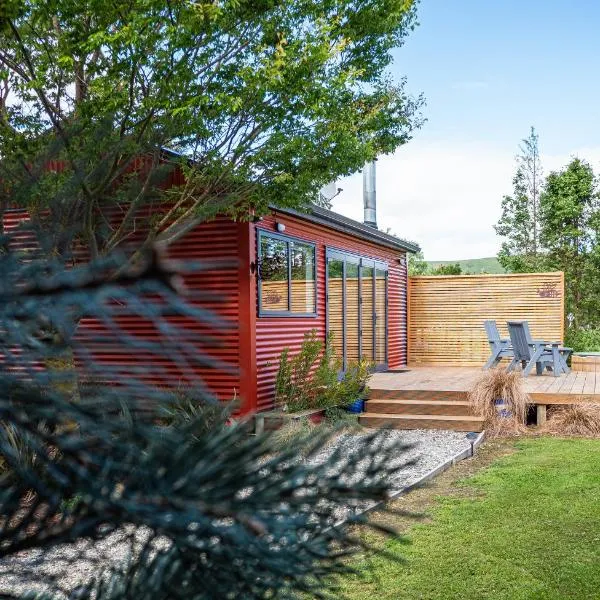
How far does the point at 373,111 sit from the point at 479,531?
4392mm

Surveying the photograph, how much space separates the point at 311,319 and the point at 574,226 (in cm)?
1534

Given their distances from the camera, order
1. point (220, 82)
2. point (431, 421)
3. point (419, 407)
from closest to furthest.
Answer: point (220, 82), point (431, 421), point (419, 407)

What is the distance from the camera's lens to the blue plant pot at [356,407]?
33.6ft

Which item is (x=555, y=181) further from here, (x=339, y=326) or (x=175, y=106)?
(x=175, y=106)

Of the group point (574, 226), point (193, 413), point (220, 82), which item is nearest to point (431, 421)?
point (220, 82)

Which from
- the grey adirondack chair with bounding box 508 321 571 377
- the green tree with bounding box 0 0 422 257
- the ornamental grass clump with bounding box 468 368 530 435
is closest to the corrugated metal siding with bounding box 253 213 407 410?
the green tree with bounding box 0 0 422 257

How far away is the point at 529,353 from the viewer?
1227cm

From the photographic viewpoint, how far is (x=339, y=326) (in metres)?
12.6

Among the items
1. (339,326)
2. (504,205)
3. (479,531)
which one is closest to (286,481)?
(479,531)

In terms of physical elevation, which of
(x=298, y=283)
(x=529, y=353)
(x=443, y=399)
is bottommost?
(x=443, y=399)

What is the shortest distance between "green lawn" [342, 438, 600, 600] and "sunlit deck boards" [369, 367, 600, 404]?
8.15 ft

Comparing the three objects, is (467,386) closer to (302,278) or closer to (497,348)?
(497,348)

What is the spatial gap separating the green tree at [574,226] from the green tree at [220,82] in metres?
16.4

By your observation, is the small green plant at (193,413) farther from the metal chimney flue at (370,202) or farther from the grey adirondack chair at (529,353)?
the metal chimney flue at (370,202)
